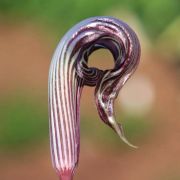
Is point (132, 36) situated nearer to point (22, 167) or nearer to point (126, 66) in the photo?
point (126, 66)

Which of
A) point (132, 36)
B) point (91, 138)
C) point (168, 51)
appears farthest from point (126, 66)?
point (168, 51)

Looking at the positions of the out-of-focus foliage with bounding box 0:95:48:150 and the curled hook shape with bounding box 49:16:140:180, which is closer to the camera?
the curled hook shape with bounding box 49:16:140:180

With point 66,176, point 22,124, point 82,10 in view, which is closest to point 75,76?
point 66,176

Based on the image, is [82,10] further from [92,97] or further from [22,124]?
[22,124]

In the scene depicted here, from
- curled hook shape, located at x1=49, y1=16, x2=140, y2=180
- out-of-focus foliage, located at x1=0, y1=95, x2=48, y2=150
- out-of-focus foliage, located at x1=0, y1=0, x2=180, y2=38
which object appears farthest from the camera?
out-of-focus foliage, located at x1=0, y1=0, x2=180, y2=38

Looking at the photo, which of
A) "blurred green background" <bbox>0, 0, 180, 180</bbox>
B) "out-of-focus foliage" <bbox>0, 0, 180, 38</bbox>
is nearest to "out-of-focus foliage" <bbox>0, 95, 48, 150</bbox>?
"blurred green background" <bbox>0, 0, 180, 180</bbox>

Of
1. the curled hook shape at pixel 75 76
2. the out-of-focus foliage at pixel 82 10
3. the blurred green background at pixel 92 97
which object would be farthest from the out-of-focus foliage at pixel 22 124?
the curled hook shape at pixel 75 76

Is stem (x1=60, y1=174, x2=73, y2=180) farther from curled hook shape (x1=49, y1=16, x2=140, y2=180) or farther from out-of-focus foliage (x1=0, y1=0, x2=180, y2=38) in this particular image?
out-of-focus foliage (x1=0, y1=0, x2=180, y2=38)
